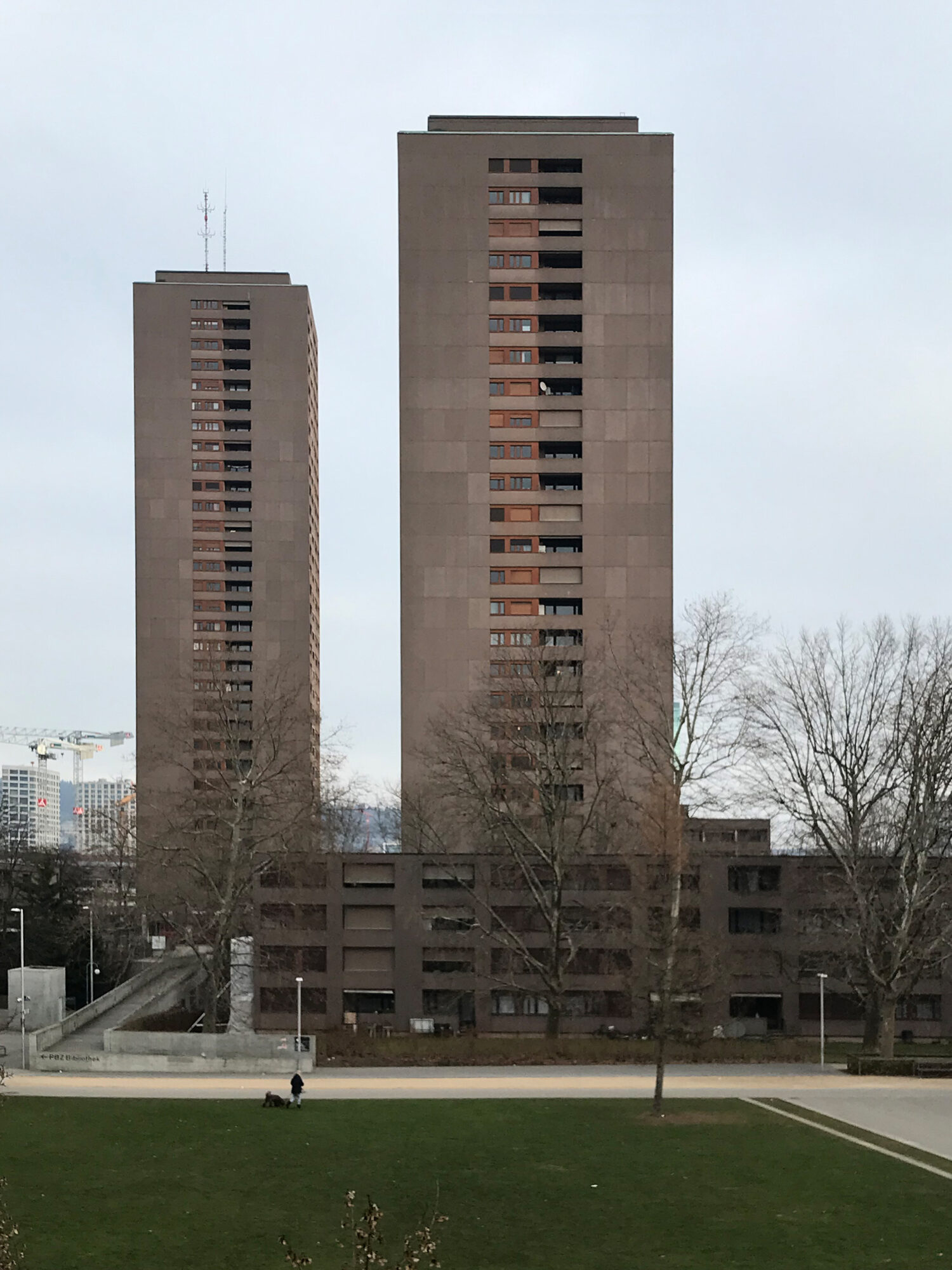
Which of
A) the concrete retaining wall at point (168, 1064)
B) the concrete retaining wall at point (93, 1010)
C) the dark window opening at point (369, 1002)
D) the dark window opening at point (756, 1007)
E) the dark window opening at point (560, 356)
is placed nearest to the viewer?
the concrete retaining wall at point (168, 1064)

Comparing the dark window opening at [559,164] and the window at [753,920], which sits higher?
the dark window opening at [559,164]

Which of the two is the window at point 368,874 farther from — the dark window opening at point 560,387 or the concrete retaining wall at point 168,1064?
the dark window opening at point 560,387

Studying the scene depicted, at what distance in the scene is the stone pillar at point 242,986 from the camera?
2292 inches

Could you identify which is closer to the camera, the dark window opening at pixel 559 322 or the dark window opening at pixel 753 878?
the dark window opening at pixel 753 878

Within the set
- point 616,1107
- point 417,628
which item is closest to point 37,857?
point 417,628

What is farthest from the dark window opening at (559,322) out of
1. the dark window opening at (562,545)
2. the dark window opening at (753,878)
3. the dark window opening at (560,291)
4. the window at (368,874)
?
the window at (368,874)

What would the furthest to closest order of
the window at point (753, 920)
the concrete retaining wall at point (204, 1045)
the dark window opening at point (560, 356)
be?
the dark window opening at point (560, 356), the window at point (753, 920), the concrete retaining wall at point (204, 1045)

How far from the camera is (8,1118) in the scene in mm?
36156

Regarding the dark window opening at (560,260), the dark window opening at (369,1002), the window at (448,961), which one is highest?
the dark window opening at (560,260)

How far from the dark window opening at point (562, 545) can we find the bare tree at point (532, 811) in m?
14.9

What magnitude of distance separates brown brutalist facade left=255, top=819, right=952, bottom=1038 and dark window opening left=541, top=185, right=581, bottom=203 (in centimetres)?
4289

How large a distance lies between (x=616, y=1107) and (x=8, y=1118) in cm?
1768

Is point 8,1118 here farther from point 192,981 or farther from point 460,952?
point 192,981

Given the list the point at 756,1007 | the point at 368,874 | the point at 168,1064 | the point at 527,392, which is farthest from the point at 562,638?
the point at 168,1064
